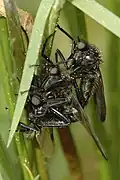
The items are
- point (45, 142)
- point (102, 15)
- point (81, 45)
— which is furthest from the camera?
point (81, 45)

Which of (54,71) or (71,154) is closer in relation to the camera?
(54,71)

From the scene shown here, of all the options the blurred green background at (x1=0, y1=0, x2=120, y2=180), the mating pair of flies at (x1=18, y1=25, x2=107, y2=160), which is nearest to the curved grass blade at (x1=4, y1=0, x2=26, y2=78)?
the mating pair of flies at (x1=18, y1=25, x2=107, y2=160)

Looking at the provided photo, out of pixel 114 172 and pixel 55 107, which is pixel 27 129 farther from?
pixel 114 172

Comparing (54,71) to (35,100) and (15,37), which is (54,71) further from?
(15,37)

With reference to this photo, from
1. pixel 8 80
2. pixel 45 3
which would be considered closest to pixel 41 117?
pixel 8 80

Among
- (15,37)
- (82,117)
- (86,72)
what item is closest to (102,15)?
(15,37)

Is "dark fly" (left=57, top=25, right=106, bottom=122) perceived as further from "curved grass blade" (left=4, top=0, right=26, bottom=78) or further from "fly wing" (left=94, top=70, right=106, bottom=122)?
"curved grass blade" (left=4, top=0, right=26, bottom=78)

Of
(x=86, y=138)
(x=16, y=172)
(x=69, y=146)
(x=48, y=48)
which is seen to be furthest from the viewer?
(x=86, y=138)
